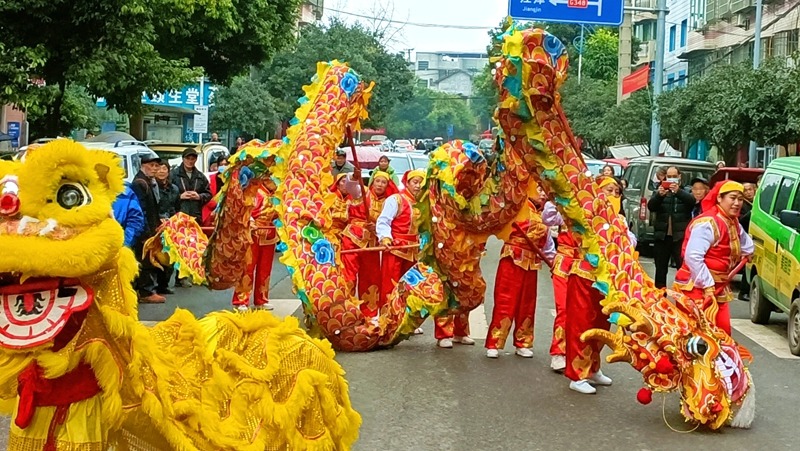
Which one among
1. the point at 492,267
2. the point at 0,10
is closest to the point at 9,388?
the point at 0,10

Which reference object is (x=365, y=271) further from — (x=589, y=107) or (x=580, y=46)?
(x=580, y=46)

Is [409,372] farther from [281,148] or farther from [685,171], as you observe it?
[685,171]

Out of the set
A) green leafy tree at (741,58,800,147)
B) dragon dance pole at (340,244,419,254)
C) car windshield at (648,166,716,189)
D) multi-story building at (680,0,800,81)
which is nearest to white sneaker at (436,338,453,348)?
dragon dance pole at (340,244,419,254)

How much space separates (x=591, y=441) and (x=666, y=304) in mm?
1077

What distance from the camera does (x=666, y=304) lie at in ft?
22.6

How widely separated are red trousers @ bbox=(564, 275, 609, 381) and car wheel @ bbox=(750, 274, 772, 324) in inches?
170

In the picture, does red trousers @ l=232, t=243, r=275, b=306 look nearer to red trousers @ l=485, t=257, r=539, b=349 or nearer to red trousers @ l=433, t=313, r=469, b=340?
red trousers @ l=433, t=313, r=469, b=340

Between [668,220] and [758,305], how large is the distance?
1728 mm

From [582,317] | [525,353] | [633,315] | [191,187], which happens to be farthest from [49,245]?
[191,187]

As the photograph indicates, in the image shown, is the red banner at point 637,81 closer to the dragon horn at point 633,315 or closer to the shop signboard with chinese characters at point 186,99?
the shop signboard with chinese characters at point 186,99

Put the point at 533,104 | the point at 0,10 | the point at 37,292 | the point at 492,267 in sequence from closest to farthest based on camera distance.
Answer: the point at 37,292, the point at 533,104, the point at 0,10, the point at 492,267

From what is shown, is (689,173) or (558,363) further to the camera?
(689,173)

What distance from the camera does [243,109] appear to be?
38750 millimetres

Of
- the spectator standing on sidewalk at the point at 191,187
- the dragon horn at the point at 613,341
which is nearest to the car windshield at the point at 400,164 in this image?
the spectator standing on sidewalk at the point at 191,187
